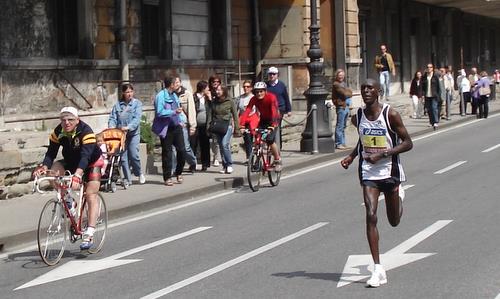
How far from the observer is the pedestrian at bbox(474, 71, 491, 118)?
3115cm

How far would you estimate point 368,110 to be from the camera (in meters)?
8.02

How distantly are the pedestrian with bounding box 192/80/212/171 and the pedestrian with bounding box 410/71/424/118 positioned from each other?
13.3m

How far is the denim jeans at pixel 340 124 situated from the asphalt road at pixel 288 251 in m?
5.90

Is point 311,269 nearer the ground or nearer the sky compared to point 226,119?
nearer the ground

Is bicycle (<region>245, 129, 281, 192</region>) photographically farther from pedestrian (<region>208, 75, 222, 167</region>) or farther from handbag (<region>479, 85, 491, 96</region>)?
handbag (<region>479, 85, 491, 96</region>)

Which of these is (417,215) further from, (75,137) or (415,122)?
(415,122)

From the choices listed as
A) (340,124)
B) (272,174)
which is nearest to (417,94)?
(340,124)

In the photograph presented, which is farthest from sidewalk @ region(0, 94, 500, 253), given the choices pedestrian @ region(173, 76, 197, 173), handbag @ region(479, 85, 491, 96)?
handbag @ region(479, 85, 491, 96)

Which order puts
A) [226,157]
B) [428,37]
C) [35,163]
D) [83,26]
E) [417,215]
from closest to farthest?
[417,215]
[35,163]
[226,157]
[83,26]
[428,37]

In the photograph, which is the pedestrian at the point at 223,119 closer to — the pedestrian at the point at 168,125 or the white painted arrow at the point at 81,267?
the pedestrian at the point at 168,125

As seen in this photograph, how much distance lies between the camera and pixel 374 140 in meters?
7.95

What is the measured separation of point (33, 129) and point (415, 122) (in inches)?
628

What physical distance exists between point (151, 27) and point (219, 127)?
6219 mm

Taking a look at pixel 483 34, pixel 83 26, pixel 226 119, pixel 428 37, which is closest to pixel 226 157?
pixel 226 119
